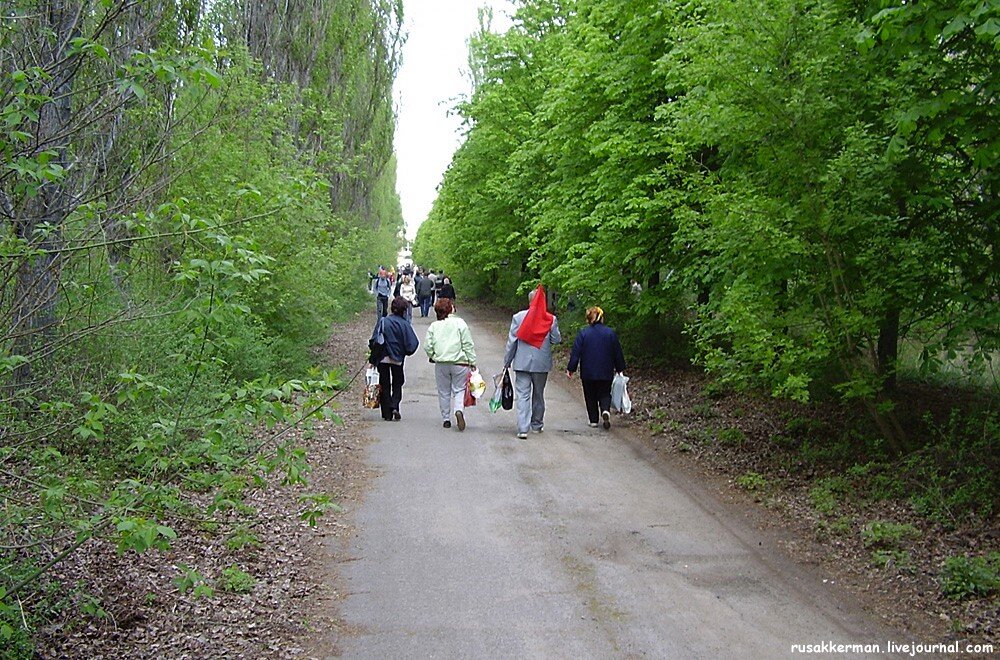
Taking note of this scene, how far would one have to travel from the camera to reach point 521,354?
477 inches

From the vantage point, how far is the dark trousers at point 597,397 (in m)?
12.8

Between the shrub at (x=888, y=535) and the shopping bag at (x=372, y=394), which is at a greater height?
the shopping bag at (x=372, y=394)

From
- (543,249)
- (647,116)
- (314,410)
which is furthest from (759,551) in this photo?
(543,249)

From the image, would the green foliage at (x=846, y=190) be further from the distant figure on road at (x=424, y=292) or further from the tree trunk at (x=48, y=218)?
the distant figure on road at (x=424, y=292)

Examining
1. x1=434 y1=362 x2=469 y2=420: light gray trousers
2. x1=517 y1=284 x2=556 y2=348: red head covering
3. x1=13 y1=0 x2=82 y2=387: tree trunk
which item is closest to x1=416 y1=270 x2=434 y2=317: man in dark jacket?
x1=434 y1=362 x2=469 y2=420: light gray trousers

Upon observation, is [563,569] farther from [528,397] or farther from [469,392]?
[469,392]

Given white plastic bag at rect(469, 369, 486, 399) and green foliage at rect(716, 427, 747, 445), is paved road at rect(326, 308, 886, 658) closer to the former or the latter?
white plastic bag at rect(469, 369, 486, 399)

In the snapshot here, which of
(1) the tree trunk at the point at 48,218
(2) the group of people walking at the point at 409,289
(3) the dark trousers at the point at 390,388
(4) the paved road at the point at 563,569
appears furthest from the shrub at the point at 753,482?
(2) the group of people walking at the point at 409,289

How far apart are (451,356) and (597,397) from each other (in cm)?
241

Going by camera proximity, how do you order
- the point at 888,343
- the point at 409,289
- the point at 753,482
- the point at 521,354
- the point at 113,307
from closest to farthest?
the point at 113,307, the point at 753,482, the point at 888,343, the point at 521,354, the point at 409,289

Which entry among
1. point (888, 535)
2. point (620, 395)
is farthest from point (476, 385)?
point (888, 535)

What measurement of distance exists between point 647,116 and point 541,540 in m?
10.2

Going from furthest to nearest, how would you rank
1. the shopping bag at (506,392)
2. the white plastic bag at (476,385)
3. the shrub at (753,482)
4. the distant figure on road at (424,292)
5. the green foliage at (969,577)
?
the distant figure on road at (424,292) < the shopping bag at (506,392) < the white plastic bag at (476,385) < the shrub at (753,482) < the green foliage at (969,577)

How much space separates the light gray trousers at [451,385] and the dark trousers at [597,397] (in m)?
1.79
